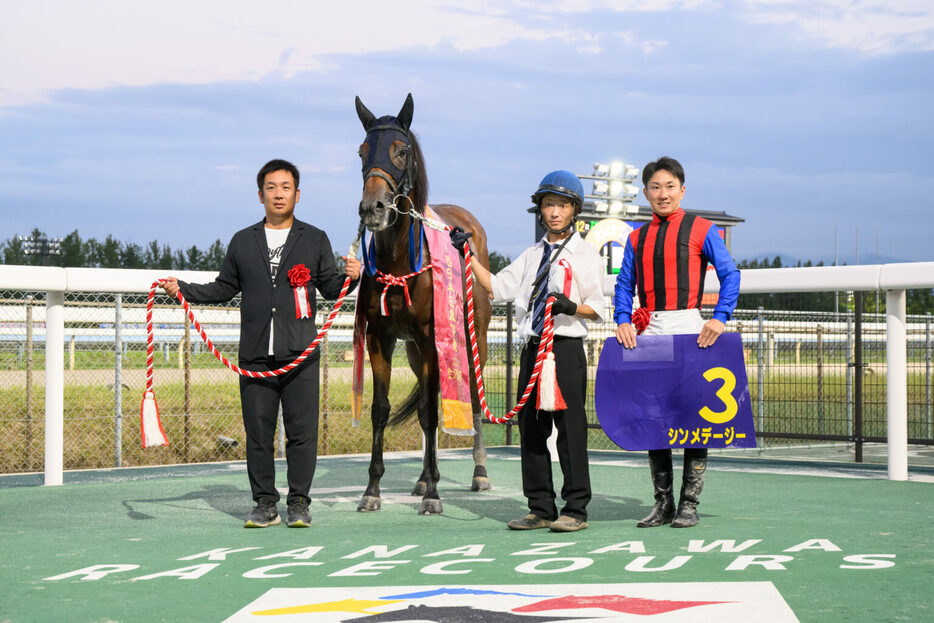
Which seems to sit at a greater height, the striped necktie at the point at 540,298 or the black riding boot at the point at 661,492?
the striped necktie at the point at 540,298

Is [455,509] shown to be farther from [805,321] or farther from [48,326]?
[805,321]

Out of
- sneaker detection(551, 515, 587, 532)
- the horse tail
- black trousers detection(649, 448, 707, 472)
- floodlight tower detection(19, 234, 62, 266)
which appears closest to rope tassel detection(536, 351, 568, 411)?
sneaker detection(551, 515, 587, 532)

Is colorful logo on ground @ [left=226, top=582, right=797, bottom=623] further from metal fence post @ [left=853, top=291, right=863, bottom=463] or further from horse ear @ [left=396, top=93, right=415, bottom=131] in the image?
metal fence post @ [left=853, top=291, right=863, bottom=463]

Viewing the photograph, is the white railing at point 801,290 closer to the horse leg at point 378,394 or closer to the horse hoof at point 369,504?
the horse leg at point 378,394

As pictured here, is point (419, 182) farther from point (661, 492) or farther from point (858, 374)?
point (858, 374)

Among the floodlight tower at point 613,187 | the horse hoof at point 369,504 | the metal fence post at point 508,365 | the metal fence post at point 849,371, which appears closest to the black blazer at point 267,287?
the horse hoof at point 369,504

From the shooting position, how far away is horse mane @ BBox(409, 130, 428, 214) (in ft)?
18.3

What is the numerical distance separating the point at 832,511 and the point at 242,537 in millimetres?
3061

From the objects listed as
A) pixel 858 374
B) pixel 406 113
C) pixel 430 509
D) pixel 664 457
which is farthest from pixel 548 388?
pixel 858 374

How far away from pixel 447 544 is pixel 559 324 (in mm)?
1201

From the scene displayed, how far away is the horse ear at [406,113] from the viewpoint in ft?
17.8

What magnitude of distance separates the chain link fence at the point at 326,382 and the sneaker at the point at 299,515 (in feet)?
7.18

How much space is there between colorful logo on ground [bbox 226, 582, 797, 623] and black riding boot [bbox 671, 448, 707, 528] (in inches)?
52.3

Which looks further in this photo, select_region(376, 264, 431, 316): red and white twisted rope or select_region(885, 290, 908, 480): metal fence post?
select_region(885, 290, 908, 480): metal fence post
